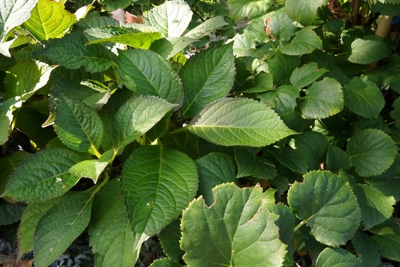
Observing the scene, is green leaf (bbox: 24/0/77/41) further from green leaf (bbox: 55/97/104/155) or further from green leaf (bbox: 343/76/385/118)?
green leaf (bbox: 343/76/385/118)

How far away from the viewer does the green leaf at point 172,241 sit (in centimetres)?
103

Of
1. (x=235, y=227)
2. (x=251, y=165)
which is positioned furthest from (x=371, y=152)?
(x=235, y=227)

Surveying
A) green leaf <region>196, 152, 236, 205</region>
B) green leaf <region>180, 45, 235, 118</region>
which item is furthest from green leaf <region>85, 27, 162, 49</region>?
green leaf <region>196, 152, 236, 205</region>

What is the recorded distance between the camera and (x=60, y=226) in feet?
3.34

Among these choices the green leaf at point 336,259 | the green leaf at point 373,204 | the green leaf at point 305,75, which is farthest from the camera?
the green leaf at point 305,75

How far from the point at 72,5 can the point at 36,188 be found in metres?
1.96

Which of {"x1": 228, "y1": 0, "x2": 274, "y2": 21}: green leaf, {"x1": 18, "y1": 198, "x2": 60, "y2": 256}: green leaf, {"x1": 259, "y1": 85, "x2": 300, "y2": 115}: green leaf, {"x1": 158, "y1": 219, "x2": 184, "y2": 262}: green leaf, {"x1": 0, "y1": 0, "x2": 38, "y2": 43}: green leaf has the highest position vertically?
{"x1": 0, "y1": 0, "x2": 38, "y2": 43}: green leaf

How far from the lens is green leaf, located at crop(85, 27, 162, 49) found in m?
1.06

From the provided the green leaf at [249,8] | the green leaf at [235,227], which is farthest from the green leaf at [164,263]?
the green leaf at [249,8]

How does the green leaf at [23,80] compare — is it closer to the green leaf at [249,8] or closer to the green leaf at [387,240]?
the green leaf at [249,8]

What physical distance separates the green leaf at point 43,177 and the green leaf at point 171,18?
450 mm

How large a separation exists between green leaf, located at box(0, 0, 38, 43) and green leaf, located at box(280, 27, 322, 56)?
0.75 meters

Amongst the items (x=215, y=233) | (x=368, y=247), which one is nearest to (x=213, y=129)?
(x=215, y=233)

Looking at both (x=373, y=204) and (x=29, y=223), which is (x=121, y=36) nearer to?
(x=29, y=223)
